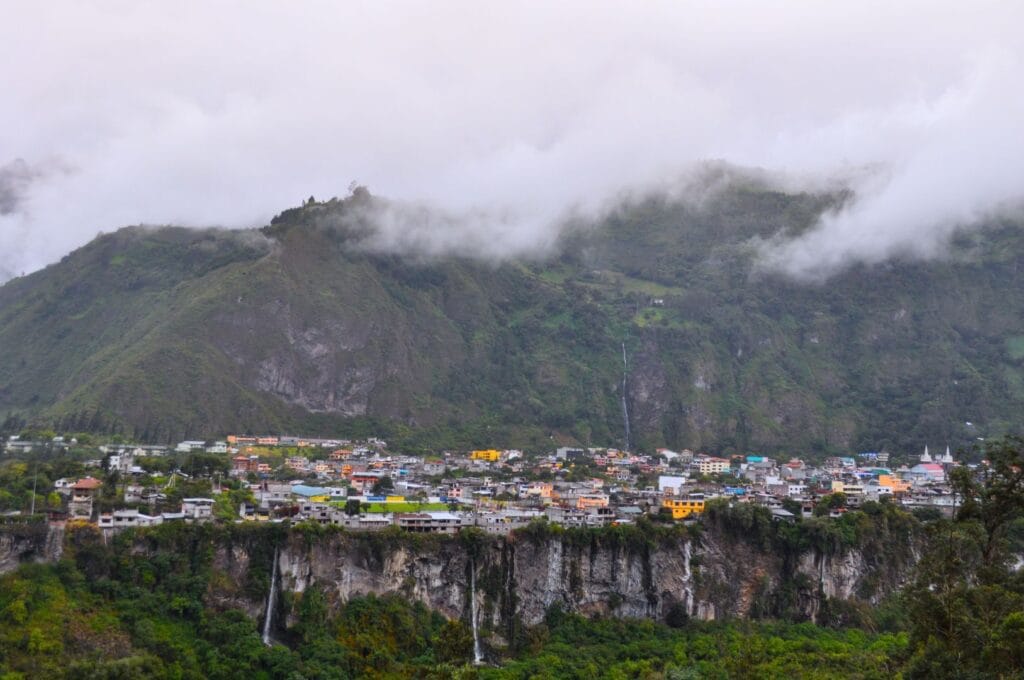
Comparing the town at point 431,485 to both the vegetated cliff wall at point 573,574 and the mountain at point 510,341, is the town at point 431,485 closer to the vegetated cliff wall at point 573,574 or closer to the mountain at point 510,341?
the vegetated cliff wall at point 573,574

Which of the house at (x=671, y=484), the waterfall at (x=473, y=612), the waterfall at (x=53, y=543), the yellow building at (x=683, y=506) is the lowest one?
the waterfall at (x=473, y=612)

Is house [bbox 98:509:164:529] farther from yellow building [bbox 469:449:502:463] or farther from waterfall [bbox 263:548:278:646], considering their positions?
yellow building [bbox 469:449:502:463]

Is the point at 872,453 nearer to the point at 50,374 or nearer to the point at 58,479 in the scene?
the point at 58,479

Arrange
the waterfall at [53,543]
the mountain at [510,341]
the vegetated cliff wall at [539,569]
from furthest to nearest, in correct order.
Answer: the mountain at [510,341] < the vegetated cliff wall at [539,569] < the waterfall at [53,543]

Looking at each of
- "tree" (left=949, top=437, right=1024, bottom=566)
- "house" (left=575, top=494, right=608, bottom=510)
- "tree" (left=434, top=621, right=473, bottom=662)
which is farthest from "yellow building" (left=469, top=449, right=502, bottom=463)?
"tree" (left=949, top=437, right=1024, bottom=566)

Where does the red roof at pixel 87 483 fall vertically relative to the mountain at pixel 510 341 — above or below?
below

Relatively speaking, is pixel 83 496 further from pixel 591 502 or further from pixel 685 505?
pixel 685 505

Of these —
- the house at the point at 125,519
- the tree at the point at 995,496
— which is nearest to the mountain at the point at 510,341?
the house at the point at 125,519

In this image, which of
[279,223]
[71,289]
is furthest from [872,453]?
[71,289]
